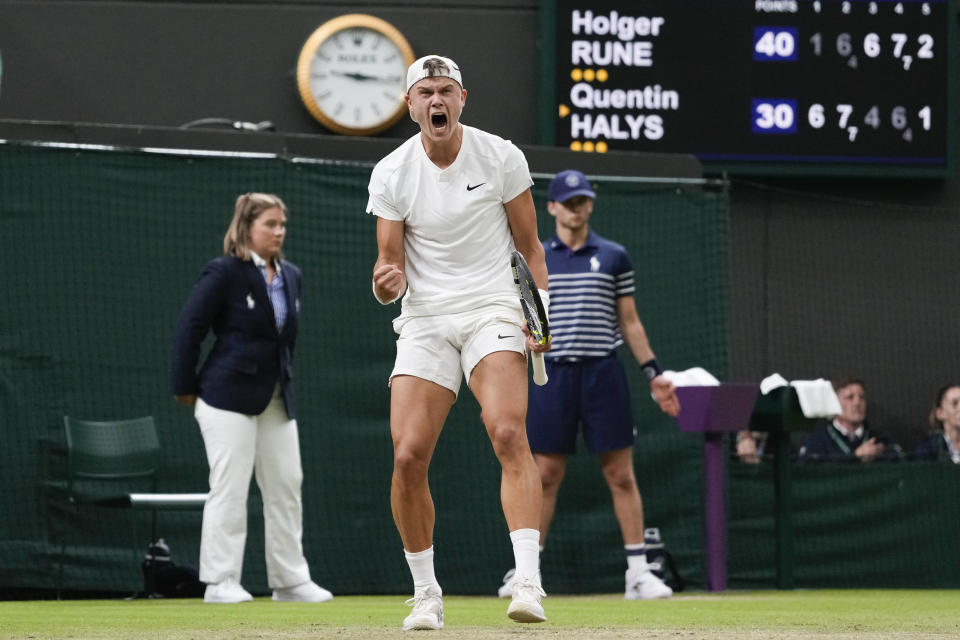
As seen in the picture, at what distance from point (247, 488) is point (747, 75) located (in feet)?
17.3

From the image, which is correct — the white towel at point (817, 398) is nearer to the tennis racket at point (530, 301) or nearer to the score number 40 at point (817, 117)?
the score number 40 at point (817, 117)

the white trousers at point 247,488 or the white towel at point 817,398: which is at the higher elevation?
the white towel at point 817,398

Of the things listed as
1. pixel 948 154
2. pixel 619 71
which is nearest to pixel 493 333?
pixel 619 71

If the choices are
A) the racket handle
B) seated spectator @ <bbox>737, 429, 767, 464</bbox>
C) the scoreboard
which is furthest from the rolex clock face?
the racket handle

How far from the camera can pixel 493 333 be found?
5.41 metres

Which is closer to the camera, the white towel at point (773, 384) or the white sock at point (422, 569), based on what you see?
the white sock at point (422, 569)

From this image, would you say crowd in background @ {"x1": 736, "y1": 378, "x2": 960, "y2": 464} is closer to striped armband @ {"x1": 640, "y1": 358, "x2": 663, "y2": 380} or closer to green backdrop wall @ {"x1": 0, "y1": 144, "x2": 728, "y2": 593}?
green backdrop wall @ {"x1": 0, "y1": 144, "x2": 728, "y2": 593}

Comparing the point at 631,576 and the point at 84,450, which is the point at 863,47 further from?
the point at 84,450

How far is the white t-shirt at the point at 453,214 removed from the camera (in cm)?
549

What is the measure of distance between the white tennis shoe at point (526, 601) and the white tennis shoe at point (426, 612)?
0.34 metres

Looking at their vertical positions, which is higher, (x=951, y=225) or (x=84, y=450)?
(x=951, y=225)

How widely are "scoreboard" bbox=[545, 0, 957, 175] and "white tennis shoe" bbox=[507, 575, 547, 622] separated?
6.58 metres

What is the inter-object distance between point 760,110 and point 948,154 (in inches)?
57.1

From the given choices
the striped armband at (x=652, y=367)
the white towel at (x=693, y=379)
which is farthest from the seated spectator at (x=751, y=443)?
the striped armband at (x=652, y=367)
